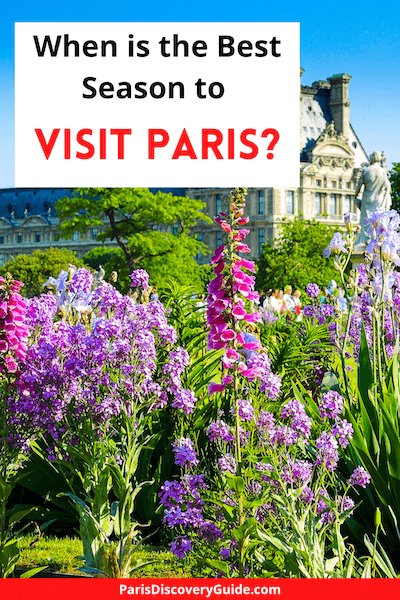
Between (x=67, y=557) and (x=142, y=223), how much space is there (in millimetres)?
38349

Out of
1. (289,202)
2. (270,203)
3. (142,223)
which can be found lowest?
(142,223)

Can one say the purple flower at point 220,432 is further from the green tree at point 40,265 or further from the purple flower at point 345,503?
the green tree at point 40,265

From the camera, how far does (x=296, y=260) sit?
2514 inches

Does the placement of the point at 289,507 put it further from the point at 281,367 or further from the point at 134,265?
the point at 134,265

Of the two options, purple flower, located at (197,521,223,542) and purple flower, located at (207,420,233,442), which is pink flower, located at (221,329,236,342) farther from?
purple flower, located at (197,521,223,542)

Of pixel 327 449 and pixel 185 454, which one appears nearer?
pixel 327 449

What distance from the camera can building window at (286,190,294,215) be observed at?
105 m

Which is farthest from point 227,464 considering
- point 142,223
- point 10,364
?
point 142,223

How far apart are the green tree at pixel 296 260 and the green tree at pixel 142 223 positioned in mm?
18446

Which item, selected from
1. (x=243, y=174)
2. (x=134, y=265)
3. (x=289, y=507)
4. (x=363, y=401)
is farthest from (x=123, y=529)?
(x=134, y=265)

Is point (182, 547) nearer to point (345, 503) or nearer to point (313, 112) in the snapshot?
point (345, 503)

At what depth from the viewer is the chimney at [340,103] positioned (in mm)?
109875

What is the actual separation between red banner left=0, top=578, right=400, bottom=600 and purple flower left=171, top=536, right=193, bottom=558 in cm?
58

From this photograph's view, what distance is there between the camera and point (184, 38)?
21.7ft
